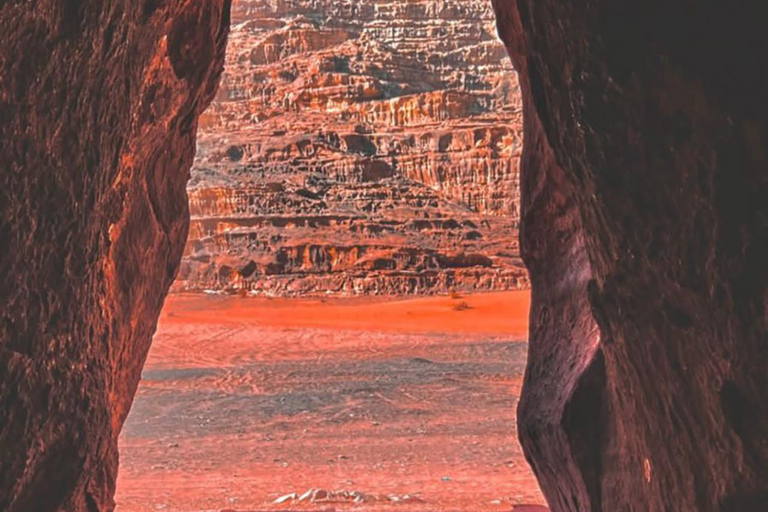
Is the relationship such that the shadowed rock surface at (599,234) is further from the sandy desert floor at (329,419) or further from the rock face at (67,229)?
the sandy desert floor at (329,419)

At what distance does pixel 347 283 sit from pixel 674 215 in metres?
32.2

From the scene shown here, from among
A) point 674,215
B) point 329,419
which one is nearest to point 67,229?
point 674,215

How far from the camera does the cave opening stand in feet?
36.9

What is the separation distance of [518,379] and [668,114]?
15644mm

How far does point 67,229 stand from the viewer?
3.22 m

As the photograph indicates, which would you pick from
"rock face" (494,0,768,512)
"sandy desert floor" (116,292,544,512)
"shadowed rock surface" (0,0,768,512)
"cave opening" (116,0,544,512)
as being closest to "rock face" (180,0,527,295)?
"cave opening" (116,0,544,512)

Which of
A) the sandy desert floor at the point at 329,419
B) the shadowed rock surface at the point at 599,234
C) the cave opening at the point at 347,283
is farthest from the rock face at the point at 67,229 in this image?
the cave opening at the point at 347,283

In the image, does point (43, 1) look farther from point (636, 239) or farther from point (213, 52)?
point (213, 52)

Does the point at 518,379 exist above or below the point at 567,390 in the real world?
below

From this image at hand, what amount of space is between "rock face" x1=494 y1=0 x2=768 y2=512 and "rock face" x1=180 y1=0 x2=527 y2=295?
31195mm

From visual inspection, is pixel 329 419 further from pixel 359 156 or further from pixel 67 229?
pixel 359 156

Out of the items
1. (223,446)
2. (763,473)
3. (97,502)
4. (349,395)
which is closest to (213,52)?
(97,502)

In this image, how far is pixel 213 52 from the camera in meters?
5.72

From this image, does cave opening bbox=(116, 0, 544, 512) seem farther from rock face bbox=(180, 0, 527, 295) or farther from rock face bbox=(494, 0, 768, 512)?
rock face bbox=(494, 0, 768, 512)
